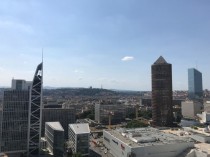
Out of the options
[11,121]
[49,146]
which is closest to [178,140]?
[49,146]

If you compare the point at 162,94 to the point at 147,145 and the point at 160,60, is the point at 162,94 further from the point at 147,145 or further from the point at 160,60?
the point at 147,145

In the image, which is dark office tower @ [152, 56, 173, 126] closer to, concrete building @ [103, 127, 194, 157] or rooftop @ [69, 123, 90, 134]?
concrete building @ [103, 127, 194, 157]

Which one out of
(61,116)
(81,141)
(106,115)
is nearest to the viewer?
(81,141)

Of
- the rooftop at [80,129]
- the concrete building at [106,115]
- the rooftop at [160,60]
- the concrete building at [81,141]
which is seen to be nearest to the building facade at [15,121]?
the rooftop at [80,129]

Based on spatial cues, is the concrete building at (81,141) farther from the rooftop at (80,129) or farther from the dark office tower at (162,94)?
the dark office tower at (162,94)

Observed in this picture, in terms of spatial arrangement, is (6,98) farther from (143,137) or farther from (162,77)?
(162,77)

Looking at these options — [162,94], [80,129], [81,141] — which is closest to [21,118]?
[80,129]
